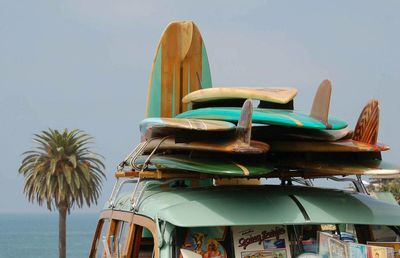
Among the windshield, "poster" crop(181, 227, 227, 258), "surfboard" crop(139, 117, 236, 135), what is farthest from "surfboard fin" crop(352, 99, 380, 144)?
"poster" crop(181, 227, 227, 258)

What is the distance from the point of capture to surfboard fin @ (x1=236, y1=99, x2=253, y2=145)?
205 inches

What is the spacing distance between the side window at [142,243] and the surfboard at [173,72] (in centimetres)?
184

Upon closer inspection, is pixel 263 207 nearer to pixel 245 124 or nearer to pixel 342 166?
pixel 245 124

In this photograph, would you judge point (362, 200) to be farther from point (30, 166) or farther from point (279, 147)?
point (30, 166)

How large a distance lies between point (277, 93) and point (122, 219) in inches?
71.1

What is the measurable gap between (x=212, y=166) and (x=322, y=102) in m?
1.04

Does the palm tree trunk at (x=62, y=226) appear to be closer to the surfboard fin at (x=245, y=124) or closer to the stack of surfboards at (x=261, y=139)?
the stack of surfboards at (x=261, y=139)

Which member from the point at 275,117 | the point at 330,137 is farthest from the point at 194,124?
the point at 330,137

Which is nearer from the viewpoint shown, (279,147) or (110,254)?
(279,147)

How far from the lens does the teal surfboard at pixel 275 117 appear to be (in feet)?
18.2

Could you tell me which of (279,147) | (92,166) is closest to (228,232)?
(279,147)

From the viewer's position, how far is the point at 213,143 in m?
5.55

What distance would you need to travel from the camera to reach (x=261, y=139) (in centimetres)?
605

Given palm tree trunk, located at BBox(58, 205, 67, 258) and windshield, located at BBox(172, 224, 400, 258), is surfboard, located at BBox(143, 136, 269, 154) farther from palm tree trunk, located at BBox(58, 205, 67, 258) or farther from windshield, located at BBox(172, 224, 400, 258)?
palm tree trunk, located at BBox(58, 205, 67, 258)
